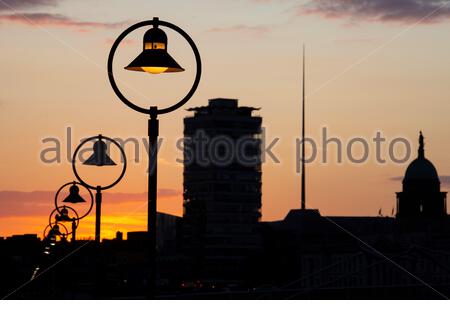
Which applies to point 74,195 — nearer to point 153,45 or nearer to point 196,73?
point 153,45

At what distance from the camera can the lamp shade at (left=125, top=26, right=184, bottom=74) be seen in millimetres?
25609

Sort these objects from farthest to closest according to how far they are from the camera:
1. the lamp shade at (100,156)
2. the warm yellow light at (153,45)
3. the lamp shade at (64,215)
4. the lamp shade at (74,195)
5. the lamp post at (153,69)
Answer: the lamp shade at (64,215) → the lamp shade at (74,195) → the lamp shade at (100,156) → the warm yellow light at (153,45) → the lamp post at (153,69)

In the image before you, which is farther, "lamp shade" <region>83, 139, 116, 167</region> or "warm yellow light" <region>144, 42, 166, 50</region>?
"lamp shade" <region>83, 139, 116, 167</region>

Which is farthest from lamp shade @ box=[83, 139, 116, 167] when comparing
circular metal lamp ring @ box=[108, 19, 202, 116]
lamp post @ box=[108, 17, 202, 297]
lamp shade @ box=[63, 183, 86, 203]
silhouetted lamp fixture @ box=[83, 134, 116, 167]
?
circular metal lamp ring @ box=[108, 19, 202, 116]

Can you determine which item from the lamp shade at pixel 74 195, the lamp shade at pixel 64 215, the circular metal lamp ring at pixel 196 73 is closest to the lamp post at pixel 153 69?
the circular metal lamp ring at pixel 196 73

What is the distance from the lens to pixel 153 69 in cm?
2569

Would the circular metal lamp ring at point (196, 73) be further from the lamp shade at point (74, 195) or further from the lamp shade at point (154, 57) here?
the lamp shade at point (74, 195)

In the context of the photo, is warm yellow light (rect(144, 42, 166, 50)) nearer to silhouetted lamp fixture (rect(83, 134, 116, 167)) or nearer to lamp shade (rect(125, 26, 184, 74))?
lamp shade (rect(125, 26, 184, 74))

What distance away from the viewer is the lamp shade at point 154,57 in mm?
25609

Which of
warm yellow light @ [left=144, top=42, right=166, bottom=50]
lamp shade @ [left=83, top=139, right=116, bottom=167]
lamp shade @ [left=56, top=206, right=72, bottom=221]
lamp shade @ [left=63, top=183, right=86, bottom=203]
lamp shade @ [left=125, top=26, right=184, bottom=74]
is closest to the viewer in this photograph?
lamp shade @ [left=125, top=26, right=184, bottom=74]
